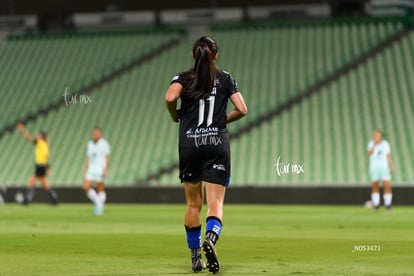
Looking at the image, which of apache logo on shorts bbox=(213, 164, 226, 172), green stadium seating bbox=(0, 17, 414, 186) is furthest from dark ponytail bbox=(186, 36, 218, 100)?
green stadium seating bbox=(0, 17, 414, 186)

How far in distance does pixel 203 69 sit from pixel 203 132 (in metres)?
0.67

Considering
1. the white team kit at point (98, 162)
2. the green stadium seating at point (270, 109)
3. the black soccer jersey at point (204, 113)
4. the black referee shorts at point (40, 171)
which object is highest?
the green stadium seating at point (270, 109)

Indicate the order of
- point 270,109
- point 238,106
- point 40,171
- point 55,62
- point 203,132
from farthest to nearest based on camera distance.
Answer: point 55,62, point 270,109, point 40,171, point 238,106, point 203,132

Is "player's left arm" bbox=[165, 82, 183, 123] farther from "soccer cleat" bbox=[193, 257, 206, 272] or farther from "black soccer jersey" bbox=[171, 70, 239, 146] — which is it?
"soccer cleat" bbox=[193, 257, 206, 272]

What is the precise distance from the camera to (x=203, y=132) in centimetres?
1041

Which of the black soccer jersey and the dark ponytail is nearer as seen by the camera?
the dark ponytail

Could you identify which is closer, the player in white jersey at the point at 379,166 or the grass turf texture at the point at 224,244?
the grass turf texture at the point at 224,244

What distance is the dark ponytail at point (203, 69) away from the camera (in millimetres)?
10297

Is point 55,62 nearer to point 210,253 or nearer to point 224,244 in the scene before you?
point 224,244

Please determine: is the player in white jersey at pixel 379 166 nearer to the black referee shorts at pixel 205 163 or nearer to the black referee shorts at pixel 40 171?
the black referee shorts at pixel 40 171

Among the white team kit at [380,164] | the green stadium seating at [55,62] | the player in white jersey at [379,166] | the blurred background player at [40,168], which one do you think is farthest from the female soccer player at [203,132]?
the green stadium seating at [55,62]

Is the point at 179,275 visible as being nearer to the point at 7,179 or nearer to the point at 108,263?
the point at 108,263

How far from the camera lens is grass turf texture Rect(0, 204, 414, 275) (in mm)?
10711

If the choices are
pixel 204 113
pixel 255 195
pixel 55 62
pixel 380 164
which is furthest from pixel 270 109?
pixel 204 113
